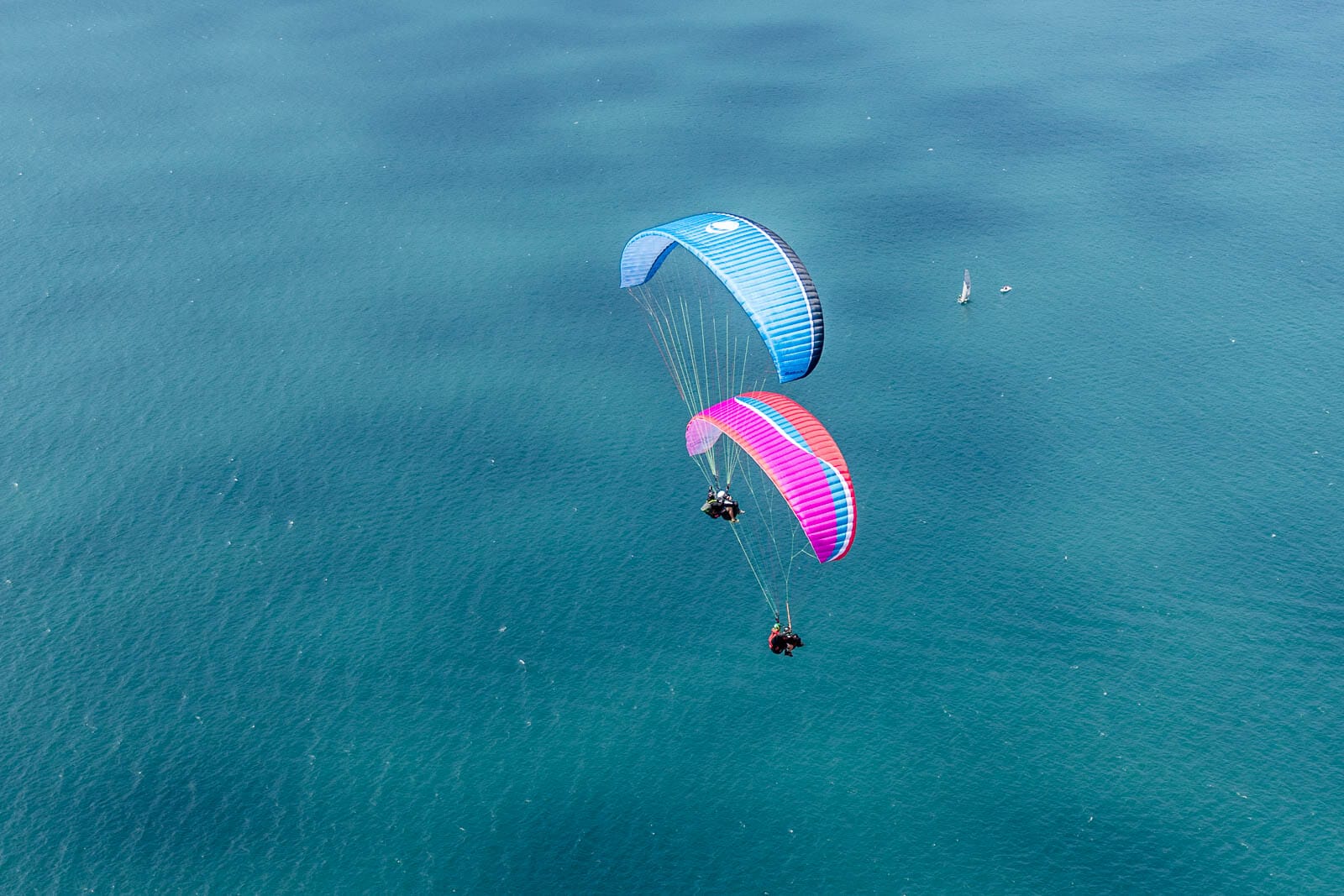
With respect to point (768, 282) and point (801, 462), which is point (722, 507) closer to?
point (801, 462)

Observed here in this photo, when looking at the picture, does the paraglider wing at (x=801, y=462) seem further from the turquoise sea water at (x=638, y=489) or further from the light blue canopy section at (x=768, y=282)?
the turquoise sea water at (x=638, y=489)

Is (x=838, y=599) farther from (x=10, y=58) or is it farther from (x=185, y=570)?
(x=10, y=58)

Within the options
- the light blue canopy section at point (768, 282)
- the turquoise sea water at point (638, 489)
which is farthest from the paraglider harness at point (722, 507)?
the light blue canopy section at point (768, 282)

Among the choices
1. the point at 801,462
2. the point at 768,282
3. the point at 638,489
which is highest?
the point at 768,282

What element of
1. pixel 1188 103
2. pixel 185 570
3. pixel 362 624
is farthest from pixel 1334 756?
pixel 1188 103

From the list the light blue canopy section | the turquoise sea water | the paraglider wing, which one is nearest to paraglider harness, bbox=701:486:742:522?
the paraglider wing

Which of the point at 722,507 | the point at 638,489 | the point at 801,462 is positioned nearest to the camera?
the point at 801,462

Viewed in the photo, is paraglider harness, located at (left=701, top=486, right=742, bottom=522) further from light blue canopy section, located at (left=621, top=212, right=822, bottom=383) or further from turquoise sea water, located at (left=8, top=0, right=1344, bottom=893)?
light blue canopy section, located at (left=621, top=212, right=822, bottom=383)

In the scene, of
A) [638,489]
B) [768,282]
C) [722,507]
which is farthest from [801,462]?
[638,489]
